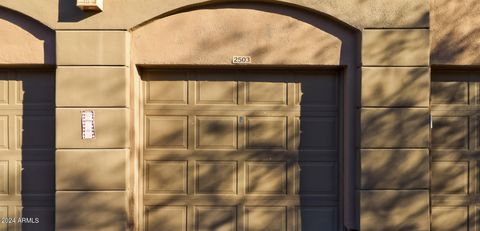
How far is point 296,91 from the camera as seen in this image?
645 cm

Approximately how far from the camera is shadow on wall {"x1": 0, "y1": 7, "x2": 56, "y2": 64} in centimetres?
612

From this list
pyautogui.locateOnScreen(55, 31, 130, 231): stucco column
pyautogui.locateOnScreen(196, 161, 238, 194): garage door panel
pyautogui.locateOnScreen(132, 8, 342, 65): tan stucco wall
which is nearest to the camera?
pyautogui.locateOnScreen(55, 31, 130, 231): stucco column

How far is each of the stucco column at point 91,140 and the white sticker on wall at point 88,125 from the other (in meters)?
0.04

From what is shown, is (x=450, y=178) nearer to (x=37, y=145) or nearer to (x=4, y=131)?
(x=37, y=145)

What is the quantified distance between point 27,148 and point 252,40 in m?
3.21

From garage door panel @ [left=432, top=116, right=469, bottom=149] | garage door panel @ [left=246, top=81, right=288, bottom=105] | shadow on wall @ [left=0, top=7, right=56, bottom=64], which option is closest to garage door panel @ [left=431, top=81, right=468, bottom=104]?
garage door panel @ [left=432, top=116, right=469, bottom=149]

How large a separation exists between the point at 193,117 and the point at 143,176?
101 centimetres

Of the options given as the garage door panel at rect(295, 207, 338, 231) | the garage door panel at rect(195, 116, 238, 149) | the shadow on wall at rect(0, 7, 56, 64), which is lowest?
the garage door panel at rect(295, 207, 338, 231)

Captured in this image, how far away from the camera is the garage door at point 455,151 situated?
253 inches

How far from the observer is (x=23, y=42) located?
613 centimetres

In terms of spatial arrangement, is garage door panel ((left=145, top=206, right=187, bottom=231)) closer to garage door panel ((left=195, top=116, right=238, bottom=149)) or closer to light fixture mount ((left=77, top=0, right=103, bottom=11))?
garage door panel ((left=195, top=116, right=238, bottom=149))

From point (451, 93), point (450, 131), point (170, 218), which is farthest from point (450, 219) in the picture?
point (170, 218)

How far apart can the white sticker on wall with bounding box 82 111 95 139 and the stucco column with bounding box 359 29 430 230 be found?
3.34m

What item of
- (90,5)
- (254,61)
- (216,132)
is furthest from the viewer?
(216,132)
